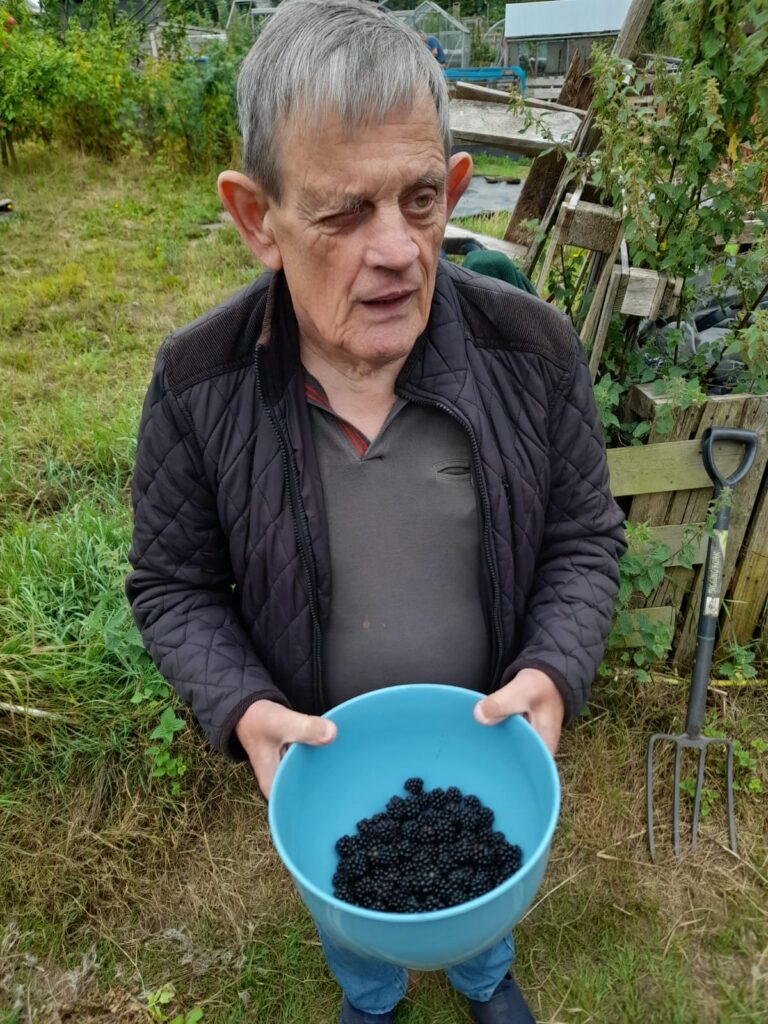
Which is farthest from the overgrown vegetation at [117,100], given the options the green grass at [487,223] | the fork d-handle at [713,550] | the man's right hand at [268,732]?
the man's right hand at [268,732]

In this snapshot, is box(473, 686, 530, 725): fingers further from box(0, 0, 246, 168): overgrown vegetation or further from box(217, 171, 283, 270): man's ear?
box(0, 0, 246, 168): overgrown vegetation

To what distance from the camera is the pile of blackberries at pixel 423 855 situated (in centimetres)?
131

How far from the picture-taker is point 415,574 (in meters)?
1.54

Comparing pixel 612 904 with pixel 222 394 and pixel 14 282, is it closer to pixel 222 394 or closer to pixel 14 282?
pixel 222 394

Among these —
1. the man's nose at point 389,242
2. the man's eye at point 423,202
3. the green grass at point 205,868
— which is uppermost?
the man's eye at point 423,202

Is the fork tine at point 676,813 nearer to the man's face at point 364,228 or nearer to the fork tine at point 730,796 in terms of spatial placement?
the fork tine at point 730,796

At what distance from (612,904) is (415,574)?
53.7 inches

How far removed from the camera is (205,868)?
2.32m

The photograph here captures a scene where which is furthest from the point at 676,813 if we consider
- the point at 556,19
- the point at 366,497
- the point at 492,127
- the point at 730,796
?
the point at 556,19

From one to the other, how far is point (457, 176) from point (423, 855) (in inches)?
50.3

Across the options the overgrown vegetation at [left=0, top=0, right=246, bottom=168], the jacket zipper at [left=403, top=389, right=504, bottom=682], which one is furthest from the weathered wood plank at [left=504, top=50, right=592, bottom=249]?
the overgrown vegetation at [left=0, top=0, right=246, bottom=168]

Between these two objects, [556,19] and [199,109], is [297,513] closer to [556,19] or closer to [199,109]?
[199,109]

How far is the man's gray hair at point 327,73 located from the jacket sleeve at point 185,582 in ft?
1.63

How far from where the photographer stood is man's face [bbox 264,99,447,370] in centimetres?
118
